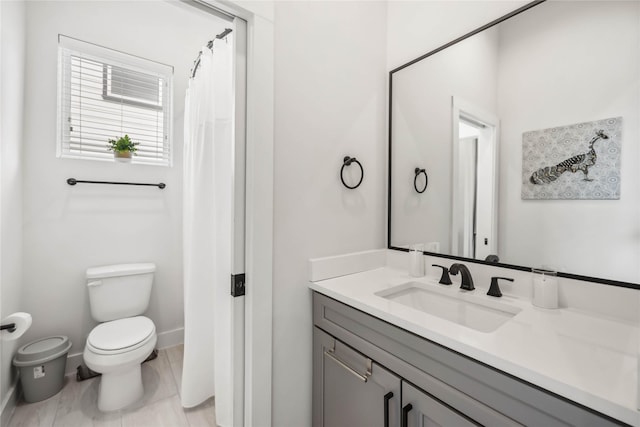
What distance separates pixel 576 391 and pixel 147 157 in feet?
8.91

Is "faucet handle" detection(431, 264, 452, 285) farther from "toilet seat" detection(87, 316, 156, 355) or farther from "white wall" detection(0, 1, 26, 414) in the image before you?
"white wall" detection(0, 1, 26, 414)

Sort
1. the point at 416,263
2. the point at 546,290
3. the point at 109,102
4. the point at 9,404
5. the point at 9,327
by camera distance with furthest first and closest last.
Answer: the point at 109,102 → the point at 9,404 → the point at 416,263 → the point at 9,327 → the point at 546,290

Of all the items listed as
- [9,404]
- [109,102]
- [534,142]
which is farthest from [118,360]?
[534,142]

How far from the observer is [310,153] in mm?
1274

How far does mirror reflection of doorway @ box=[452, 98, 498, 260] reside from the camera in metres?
1.19

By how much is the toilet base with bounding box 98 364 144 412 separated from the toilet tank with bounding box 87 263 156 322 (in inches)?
18.3

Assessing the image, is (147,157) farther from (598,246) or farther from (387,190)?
(598,246)

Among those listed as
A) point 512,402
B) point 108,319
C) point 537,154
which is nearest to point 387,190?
point 537,154

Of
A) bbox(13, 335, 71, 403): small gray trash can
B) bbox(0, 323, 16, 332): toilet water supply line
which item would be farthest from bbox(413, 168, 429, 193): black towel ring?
bbox(13, 335, 71, 403): small gray trash can

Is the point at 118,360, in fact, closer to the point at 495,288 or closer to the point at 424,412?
the point at 424,412

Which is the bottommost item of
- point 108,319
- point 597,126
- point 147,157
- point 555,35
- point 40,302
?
point 108,319

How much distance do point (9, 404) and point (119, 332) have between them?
0.61 meters

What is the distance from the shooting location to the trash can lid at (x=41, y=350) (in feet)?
5.44

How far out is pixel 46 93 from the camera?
186 cm
